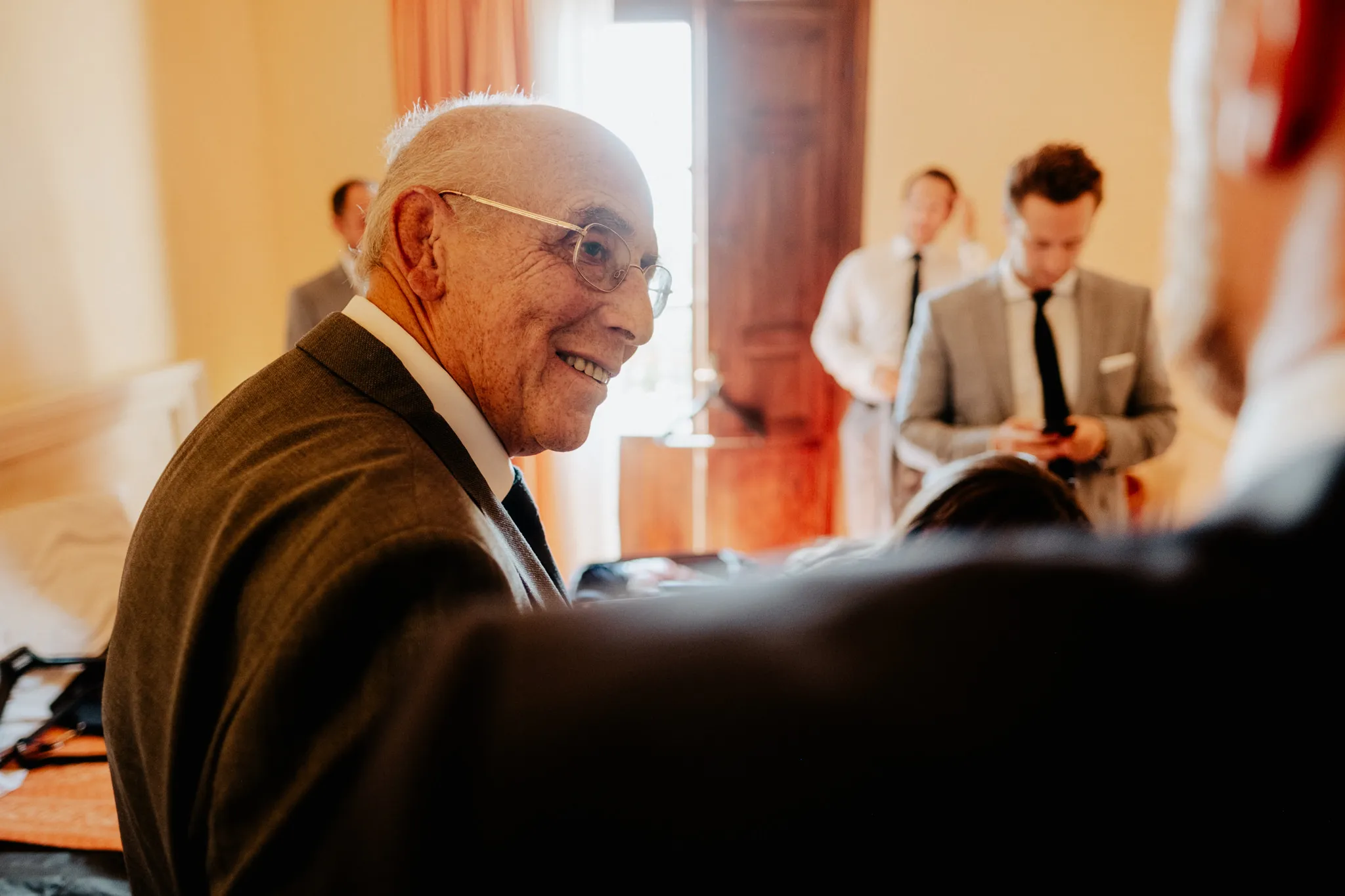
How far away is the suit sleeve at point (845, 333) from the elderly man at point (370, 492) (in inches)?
92.0

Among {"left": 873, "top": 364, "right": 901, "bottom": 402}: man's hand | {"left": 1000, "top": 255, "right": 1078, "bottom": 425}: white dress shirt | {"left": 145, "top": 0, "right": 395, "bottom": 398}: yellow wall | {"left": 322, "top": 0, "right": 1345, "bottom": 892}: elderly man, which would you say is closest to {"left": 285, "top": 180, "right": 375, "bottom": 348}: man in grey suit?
{"left": 145, "top": 0, "right": 395, "bottom": 398}: yellow wall

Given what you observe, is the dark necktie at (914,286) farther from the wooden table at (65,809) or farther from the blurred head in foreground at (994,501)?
the wooden table at (65,809)

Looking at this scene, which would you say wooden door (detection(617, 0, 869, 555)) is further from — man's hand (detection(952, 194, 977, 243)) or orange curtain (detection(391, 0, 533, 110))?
orange curtain (detection(391, 0, 533, 110))

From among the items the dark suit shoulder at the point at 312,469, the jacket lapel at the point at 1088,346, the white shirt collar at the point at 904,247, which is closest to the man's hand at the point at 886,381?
the white shirt collar at the point at 904,247

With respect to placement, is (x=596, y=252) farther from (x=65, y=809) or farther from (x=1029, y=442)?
(x=65, y=809)

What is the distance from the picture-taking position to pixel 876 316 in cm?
354

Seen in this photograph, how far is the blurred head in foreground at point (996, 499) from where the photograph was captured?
0.46 metres

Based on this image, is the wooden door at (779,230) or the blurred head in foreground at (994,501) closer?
the blurred head in foreground at (994,501)

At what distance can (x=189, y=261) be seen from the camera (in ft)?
10.0

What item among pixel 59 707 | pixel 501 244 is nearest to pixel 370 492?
pixel 501 244

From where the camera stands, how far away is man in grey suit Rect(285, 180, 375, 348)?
314 cm

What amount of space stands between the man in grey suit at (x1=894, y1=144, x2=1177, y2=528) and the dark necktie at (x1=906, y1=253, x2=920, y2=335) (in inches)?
48.1

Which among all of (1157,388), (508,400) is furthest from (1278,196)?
(1157,388)

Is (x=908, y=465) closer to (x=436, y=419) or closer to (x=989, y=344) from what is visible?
(x=989, y=344)
